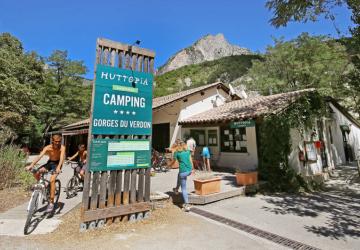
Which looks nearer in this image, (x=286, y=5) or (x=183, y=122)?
(x=286, y=5)

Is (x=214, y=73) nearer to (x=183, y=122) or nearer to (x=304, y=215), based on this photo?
(x=183, y=122)

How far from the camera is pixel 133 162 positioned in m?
4.80

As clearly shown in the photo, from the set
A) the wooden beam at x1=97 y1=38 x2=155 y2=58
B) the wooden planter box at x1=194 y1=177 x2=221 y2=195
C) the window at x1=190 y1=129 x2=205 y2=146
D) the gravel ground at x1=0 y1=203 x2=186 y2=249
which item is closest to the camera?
the gravel ground at x1=0 y1=203 x2=186 y2=249

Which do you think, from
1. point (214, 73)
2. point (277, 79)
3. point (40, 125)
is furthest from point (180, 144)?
point (214, 73)

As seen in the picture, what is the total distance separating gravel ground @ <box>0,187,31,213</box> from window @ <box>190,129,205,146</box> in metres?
8.81

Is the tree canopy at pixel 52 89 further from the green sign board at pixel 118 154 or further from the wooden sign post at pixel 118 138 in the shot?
the green sign board at pixel 118 154

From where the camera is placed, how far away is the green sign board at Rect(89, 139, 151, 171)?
4.33 meters

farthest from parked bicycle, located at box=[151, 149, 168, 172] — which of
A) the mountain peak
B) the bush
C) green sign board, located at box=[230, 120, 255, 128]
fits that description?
the mountain peak

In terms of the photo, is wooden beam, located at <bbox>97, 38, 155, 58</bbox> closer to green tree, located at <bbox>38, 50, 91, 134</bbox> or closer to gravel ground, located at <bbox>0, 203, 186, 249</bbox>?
gravel ground, located at <bbox>0, 203, 186, 249</bbox>

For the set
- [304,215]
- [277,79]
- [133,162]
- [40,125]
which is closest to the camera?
[133,162]

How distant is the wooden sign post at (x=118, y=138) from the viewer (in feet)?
14.1

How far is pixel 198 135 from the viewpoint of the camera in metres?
13.6

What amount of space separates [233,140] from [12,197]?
911 centimetres

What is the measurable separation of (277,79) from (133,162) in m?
Answer: 24.8
